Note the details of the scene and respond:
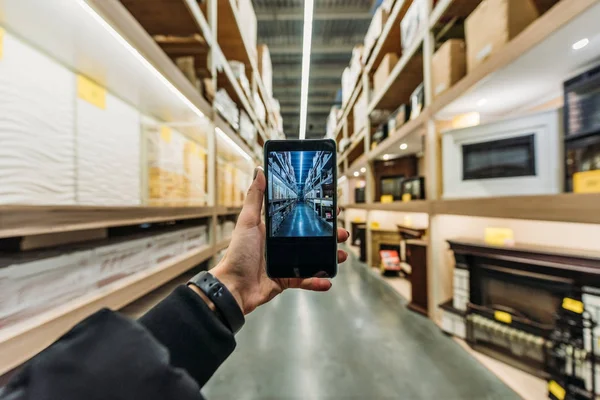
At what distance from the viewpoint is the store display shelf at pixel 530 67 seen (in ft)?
2.38

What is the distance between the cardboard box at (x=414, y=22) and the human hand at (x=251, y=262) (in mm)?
1712

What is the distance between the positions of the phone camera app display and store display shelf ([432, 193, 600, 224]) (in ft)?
2.33

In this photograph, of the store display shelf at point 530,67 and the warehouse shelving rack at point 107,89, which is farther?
the store display shelf at point 530,67

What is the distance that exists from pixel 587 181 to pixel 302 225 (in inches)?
35.5

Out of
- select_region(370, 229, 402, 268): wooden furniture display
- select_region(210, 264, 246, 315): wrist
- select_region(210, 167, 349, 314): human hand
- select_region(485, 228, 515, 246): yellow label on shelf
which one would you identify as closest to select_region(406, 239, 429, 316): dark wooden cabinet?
select_region(485, 228, 515, 246): yellow label on shelf

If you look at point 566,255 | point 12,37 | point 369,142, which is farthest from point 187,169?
point 369,142

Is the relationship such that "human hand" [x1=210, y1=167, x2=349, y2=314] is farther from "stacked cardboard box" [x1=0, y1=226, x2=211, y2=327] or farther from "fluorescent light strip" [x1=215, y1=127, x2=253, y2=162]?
"fluorescent light strip" [x1=215, y1=127, x2=253, y2=162]

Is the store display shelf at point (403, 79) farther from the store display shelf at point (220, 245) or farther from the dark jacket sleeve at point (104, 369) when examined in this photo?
the dark jacket sleeve at point (104, 369)

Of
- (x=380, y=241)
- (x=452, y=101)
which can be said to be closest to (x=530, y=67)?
(x=452, y=101)

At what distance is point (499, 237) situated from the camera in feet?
4.21

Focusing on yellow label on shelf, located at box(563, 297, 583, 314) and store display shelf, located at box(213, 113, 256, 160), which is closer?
yellow label on shelf, located at box(563, 297, 583, 314)

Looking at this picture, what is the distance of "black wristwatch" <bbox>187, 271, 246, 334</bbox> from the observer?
472 mm

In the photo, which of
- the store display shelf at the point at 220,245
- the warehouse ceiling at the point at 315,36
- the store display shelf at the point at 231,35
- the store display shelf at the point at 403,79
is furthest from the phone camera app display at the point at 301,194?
the warehouse ceiling at the point at 315,36

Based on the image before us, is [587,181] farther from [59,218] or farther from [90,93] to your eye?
[90,93]
